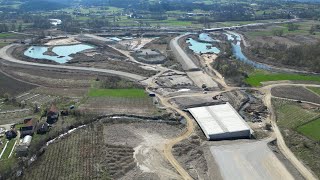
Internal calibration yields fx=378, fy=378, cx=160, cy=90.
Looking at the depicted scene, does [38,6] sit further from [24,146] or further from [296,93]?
[24,146]

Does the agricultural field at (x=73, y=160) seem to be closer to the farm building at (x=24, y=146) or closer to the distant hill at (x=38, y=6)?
the farm building at (x=24, y=146)

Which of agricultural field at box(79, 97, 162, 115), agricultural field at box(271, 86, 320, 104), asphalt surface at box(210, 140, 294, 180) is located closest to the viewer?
asphalt surface at box(210, 140, 294, 180)

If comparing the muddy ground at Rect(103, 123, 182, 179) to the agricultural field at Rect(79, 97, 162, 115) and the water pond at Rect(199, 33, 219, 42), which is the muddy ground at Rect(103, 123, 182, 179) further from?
the water pond at Rect(199, 33, 219, 42)

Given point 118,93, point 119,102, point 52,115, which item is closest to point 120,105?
point 119,102

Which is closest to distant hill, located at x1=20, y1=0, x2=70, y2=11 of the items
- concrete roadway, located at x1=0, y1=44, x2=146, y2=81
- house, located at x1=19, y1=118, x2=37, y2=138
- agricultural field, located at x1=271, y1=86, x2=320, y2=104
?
concrete roadway, located at x1=0, y1=44, x2=146, y2=81

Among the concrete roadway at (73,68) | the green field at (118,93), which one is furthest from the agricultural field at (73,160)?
the concrete roadway at (73,68)
